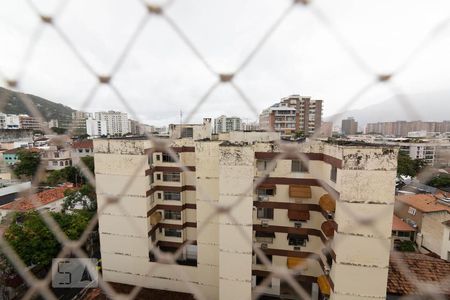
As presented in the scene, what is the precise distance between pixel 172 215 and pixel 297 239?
242 centimetres

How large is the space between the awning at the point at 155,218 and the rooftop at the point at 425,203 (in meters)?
4.74

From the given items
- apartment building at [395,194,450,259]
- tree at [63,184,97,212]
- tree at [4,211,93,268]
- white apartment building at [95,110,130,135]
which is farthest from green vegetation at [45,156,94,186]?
apartment building at [395,194,450,259]

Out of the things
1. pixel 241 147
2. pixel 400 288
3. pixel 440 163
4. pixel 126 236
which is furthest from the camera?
pixel 126 236

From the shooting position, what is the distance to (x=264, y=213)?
169 inches

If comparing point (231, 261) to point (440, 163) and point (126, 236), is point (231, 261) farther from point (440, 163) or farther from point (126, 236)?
point (440, 163)

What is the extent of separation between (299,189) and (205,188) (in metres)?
1.53

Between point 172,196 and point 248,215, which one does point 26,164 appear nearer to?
point 172,196

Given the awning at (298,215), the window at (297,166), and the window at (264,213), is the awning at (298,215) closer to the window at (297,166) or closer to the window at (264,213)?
the window at (264,213)

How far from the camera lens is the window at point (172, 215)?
196 inches

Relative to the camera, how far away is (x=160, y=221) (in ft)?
16.4

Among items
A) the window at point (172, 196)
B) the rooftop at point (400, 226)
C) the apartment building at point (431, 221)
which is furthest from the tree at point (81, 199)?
the rooftop at point (400, 226)

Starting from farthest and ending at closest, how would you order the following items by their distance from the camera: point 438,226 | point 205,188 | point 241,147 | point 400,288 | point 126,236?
point 438,226, point 126,236, point 205,188, point 241,147, point 400,288

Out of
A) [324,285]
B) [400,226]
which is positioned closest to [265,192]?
[324,285]

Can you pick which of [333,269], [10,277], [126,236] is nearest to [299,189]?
[333,269]
